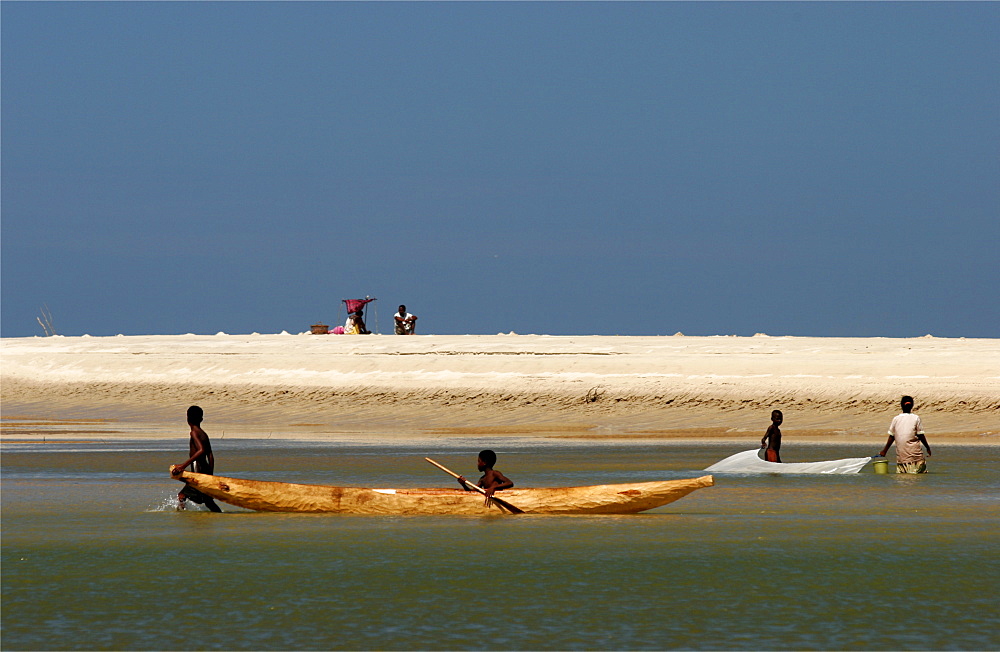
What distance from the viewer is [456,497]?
52.1 ft

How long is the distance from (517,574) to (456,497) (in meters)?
3.58

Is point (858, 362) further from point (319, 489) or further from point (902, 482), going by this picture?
point (319, 489)

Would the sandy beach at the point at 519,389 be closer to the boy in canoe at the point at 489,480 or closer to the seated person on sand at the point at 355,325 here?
the seated person on sand at the point at 355,325

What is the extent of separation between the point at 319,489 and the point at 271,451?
10.2m

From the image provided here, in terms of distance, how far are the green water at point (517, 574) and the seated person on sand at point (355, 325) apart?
126ft

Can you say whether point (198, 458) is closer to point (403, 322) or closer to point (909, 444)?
point (909, 444)

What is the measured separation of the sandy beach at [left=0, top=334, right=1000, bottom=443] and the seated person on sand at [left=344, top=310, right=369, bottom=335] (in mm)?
6661

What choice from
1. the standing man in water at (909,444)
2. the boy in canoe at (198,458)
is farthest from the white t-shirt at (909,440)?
the boy in canoe at (198,458)

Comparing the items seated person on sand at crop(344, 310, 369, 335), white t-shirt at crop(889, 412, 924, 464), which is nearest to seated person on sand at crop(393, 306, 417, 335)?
seated person on sand at crop(344, 310, 369, 335)

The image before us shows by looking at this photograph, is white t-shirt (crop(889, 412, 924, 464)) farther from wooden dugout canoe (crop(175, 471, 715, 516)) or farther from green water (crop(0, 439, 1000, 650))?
wooden dugout canoe (crop(175, 471, 715, 516))

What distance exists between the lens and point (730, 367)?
3981cm

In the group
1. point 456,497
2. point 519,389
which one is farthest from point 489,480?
A: point 519,389

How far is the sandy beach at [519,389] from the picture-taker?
3303 centimetres

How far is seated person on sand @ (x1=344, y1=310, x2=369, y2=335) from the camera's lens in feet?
191
